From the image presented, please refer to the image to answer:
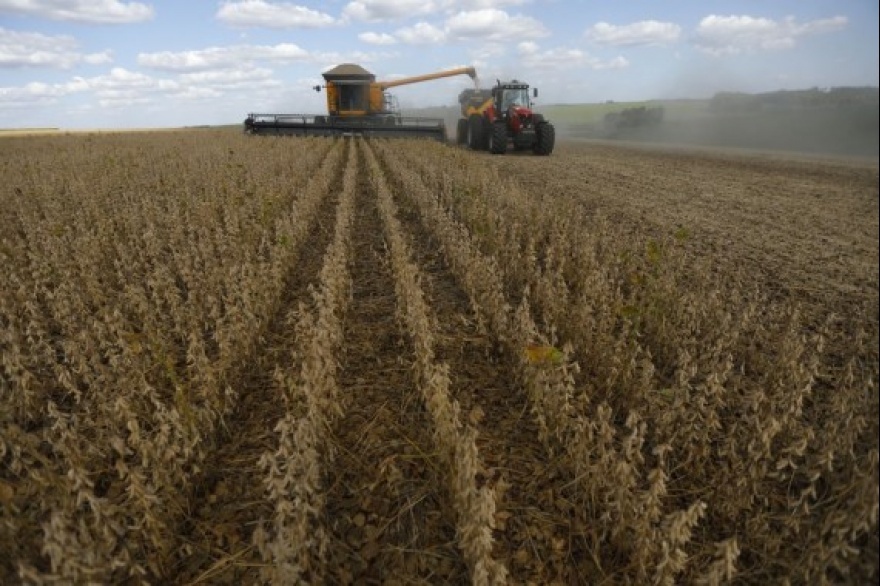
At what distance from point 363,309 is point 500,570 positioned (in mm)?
3986

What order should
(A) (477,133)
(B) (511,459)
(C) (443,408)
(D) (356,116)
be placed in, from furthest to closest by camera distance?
(D) (356,116)
(A) (477,133)
(B) (511,459)
(C) (443,408)

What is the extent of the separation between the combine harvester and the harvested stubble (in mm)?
18494

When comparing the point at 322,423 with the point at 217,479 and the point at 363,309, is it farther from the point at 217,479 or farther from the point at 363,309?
the point at 363,309

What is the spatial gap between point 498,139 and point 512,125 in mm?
1330

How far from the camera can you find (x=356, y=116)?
3011cm

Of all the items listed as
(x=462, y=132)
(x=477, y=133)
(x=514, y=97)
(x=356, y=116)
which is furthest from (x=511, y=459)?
(x=356, y=116)

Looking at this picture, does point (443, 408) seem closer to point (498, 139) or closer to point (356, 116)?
point (498, 139)

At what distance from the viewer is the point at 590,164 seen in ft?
64.9

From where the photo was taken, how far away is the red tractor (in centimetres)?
2164

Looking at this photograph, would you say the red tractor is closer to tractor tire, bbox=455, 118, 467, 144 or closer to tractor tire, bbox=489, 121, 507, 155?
tractor tire, bbox=489, 121, 507, 155

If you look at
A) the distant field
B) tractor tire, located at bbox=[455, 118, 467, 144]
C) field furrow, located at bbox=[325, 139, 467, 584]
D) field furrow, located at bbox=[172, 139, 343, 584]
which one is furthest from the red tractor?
field furrow, located at bbox=[325, 139, 467, 584]

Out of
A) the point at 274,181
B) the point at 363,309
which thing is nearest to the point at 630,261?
the point at 363,309

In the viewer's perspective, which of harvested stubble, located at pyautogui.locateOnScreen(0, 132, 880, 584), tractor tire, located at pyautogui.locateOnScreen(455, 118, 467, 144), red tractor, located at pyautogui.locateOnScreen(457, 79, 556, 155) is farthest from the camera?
tractor tire, located at pyautogui.locateOnScreen(455, 118, 467, 144)

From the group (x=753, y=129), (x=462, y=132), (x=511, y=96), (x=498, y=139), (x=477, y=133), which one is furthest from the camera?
(x=753, y=129)
